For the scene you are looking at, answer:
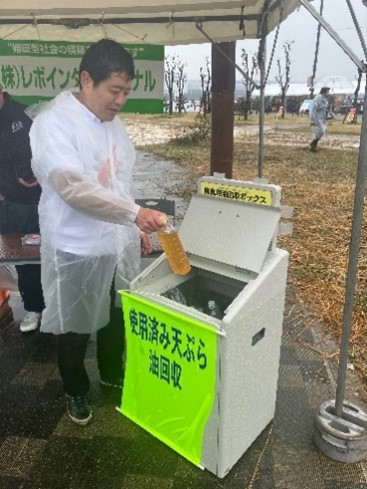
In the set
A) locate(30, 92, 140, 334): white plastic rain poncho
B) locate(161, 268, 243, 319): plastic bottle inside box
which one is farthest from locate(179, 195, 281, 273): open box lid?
locate(30, 92, 140, 334): white plastic rain poncho

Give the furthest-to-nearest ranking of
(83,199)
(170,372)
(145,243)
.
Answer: (145,243)
(170,372)
(83,199)

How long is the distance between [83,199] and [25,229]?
161cm

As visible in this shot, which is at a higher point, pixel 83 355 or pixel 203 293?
pixel 203 293

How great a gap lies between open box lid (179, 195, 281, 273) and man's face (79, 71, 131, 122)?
573mm

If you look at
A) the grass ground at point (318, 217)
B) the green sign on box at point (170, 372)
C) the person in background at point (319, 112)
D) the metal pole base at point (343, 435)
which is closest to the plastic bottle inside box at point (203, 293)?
the green sign on box at point (170, 372)

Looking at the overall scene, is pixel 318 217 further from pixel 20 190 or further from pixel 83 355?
pixel 83 355

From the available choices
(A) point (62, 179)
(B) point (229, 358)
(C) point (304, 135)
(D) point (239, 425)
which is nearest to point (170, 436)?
(D) point (239, 425)

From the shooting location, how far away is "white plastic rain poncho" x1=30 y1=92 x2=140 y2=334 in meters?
1.77

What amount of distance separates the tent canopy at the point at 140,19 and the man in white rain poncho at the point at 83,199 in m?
1.27

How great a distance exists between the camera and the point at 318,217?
609 centimetres

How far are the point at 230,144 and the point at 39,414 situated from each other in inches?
133

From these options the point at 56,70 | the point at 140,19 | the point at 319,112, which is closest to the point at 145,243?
the point at 140,19

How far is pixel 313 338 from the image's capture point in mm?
3189

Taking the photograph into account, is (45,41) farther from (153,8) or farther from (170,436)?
(170,436)
